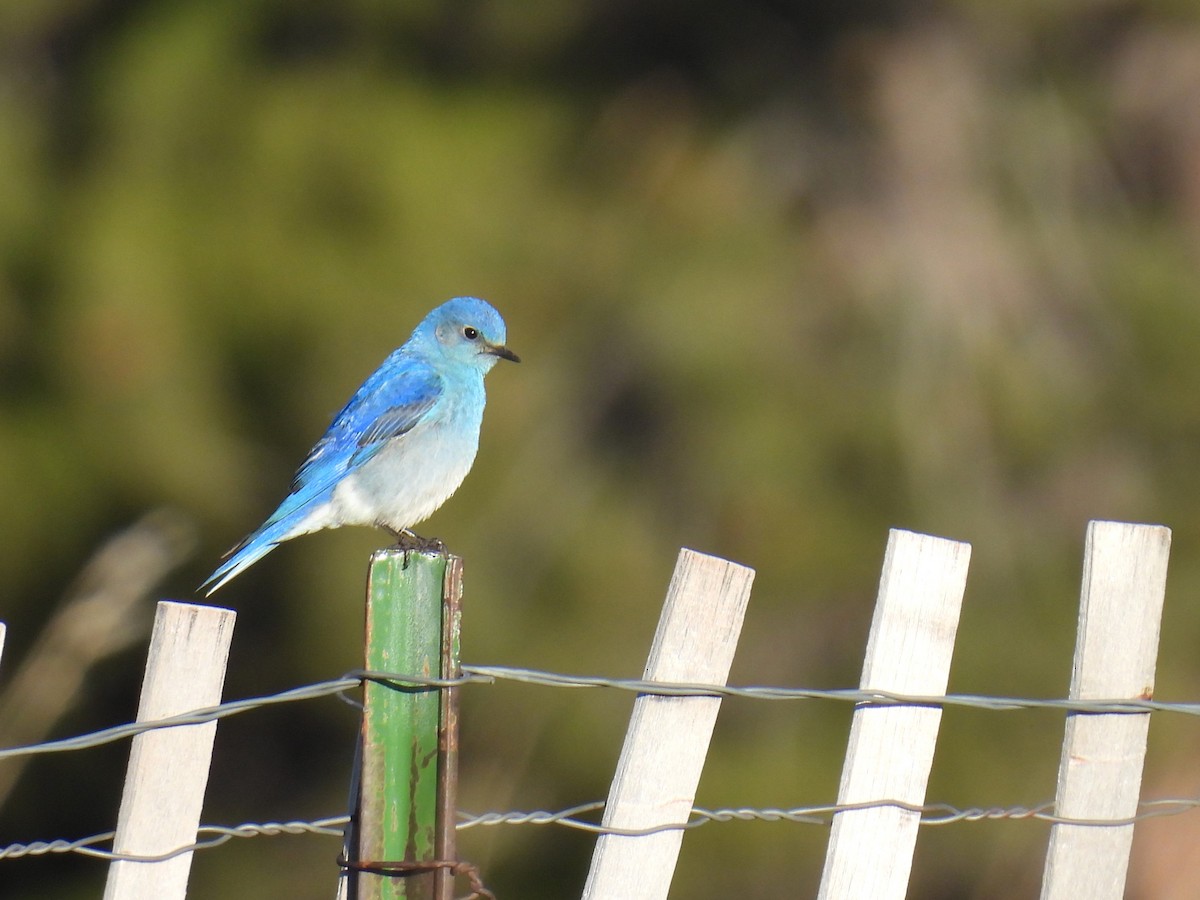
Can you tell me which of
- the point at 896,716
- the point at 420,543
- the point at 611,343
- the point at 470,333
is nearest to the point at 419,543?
the point at 420,543

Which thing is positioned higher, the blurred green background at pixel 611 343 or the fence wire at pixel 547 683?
the blurred green background at pixel 611 343

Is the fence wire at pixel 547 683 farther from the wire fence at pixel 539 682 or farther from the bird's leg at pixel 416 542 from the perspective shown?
the bird's leg at pixel 416 542

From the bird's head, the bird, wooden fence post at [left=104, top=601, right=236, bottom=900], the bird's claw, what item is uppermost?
the bird's head

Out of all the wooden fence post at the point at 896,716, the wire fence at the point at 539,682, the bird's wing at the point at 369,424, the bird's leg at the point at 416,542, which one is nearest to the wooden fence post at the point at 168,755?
the wire fence at the point at 539,682

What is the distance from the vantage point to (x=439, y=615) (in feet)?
7.36

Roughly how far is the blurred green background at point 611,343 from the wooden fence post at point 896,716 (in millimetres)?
3595

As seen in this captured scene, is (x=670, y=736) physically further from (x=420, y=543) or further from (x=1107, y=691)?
(x=420, y=543)

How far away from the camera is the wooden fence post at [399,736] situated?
2.22 m

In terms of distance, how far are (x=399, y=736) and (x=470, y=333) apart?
257 centimetres

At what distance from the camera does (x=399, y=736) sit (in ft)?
7.30

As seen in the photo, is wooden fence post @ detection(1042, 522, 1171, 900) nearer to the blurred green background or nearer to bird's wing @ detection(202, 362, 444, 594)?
bird's wing @ detection(202, 362, 444, 594)

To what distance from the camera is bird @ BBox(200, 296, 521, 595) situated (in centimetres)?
430

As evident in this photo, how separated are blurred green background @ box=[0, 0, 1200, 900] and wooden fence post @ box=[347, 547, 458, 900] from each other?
3664 millimetres

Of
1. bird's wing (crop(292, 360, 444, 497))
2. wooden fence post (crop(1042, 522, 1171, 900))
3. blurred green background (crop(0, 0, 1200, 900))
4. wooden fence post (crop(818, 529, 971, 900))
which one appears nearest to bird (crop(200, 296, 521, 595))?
bird's wing (crop(292, 360, 444, 497))
